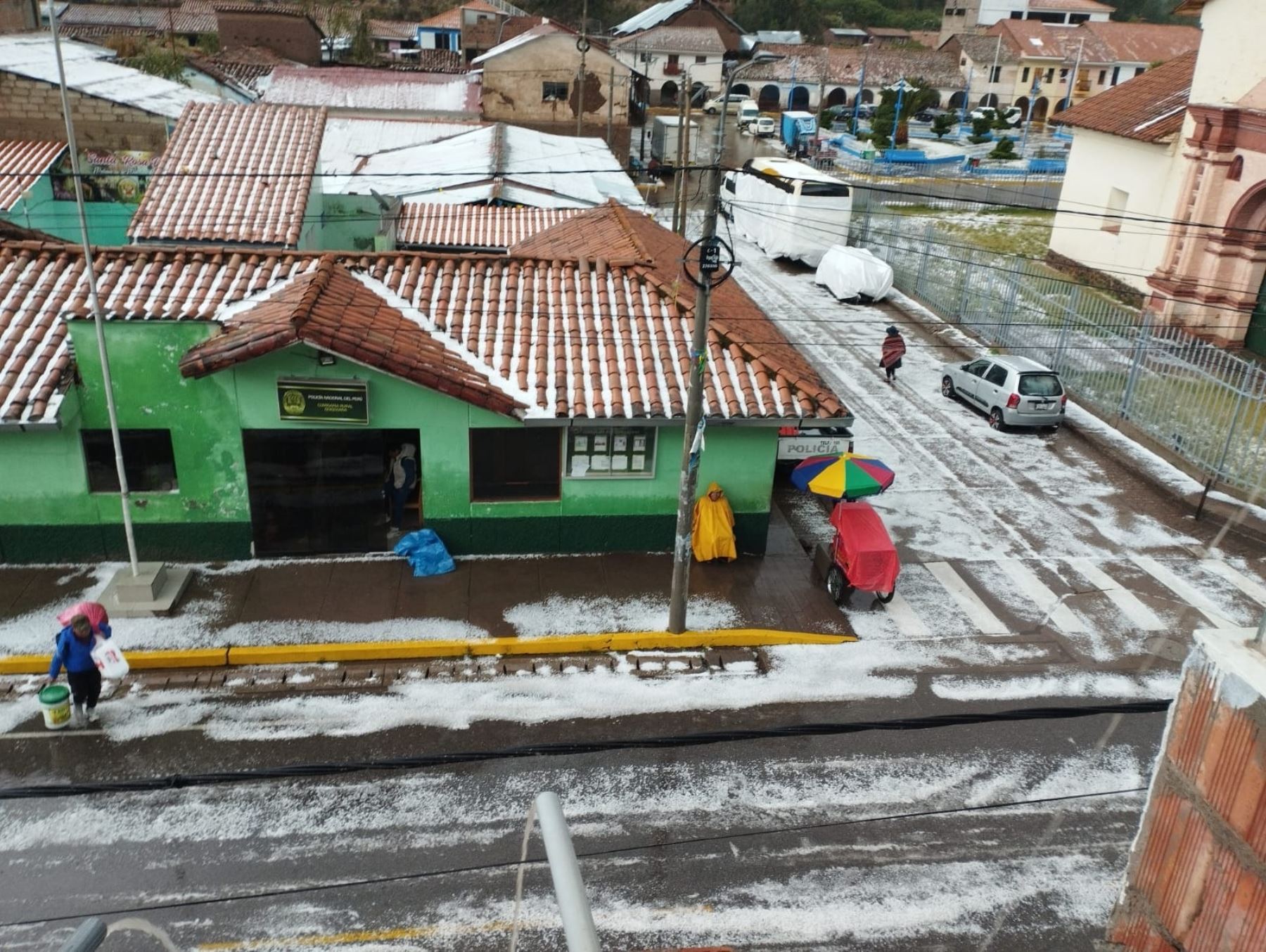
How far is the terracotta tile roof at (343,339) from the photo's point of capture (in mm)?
12695

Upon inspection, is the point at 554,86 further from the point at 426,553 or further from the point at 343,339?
the point at 426,553

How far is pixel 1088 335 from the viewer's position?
23094 millimetres

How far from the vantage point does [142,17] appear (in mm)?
75562

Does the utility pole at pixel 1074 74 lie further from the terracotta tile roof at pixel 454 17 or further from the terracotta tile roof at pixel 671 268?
the terracotta tile roof at pixel 671 268

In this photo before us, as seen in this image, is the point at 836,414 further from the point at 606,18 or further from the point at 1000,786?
the point at 606,18

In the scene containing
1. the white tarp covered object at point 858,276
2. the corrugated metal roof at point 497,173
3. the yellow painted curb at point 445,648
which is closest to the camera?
the yellow painted curb at point 445,648

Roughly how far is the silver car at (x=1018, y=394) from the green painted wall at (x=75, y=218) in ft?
66.7

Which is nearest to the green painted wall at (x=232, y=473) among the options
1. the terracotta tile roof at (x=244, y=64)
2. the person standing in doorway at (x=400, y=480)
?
the person standing in doorway at (x=400, y=480)

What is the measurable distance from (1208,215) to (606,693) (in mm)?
23812

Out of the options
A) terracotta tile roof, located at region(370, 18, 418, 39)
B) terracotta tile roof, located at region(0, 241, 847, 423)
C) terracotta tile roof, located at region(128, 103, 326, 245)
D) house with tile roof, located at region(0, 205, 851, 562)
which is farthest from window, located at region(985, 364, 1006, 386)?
terracotta tile roof, located at region(370, 18, 418, 39)

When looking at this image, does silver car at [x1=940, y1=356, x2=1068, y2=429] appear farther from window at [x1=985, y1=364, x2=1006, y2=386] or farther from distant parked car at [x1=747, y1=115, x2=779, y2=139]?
distant parked car at [x1=747, y1=115, x2=779, y2=139]

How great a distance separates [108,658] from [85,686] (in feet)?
1.41

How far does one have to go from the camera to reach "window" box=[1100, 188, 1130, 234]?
3189cm

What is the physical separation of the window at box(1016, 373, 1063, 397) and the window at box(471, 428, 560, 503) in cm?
1145
